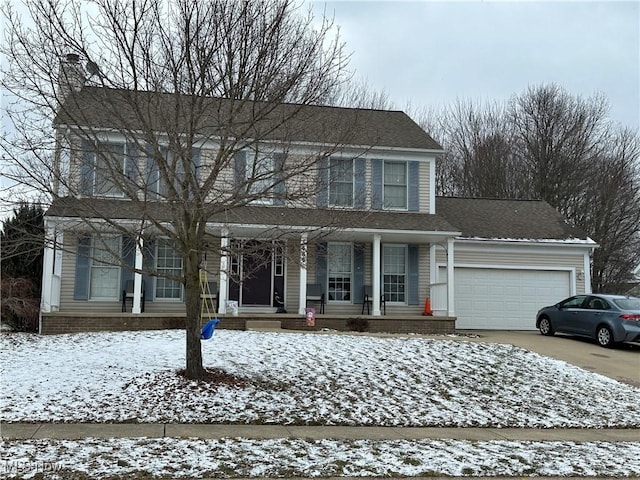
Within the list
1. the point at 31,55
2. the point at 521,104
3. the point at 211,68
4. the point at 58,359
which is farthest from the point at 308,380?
the point at 521,104

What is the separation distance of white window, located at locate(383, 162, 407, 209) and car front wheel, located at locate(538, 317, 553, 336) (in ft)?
17.1

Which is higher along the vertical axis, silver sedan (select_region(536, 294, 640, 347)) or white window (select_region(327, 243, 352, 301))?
white window (select_region(327, 243, 352, 301))

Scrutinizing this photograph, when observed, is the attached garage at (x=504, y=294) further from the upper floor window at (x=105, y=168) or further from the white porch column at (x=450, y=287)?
the upper floor window at (x=105, y=168)

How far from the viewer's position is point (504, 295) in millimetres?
18719

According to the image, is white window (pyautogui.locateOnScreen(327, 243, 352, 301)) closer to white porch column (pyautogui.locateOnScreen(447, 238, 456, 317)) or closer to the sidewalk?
white porch column (pyautogui.locateOnScreen(447, 238, 456, 317))

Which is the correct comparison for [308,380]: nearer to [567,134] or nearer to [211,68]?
[211,68]

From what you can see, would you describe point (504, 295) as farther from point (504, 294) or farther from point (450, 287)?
point (450, 287)

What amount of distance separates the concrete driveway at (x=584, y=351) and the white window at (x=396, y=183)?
4.44 meters

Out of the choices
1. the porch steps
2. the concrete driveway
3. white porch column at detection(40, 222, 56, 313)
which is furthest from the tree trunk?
the concrete driveway

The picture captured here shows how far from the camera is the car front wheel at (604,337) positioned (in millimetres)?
14641

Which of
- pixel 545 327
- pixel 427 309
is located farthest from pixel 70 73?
pixel 545 327

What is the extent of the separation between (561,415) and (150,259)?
1120 cm

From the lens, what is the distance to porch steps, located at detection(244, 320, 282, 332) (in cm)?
1470

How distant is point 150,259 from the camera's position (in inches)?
631
